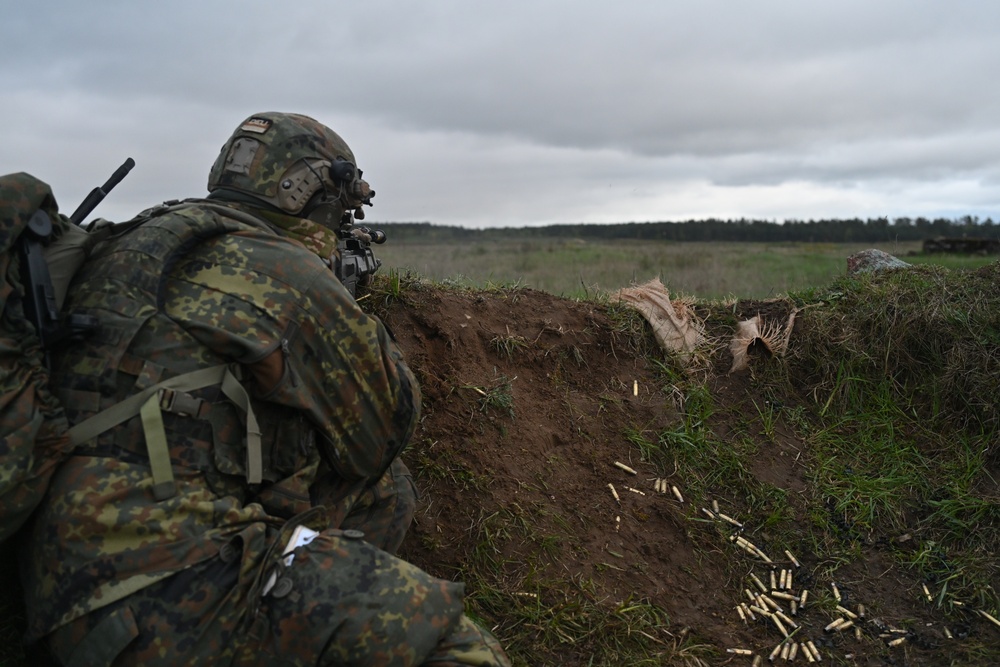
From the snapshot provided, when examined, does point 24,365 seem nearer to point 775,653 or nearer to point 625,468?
point 625,468

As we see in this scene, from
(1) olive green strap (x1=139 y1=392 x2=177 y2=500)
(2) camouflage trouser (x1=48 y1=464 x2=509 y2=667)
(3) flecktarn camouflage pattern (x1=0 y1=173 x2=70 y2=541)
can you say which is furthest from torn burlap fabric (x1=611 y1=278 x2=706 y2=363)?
(3) flecktarn camouflage pattern (x1=0 y1=173 x2=70 y2=541)

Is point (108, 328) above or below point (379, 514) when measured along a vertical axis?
above

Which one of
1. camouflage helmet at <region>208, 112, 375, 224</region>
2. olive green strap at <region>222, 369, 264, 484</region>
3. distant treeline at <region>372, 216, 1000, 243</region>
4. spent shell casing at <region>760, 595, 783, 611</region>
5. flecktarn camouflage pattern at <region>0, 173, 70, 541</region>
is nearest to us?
flecktarn camouflage pattern at <region>0, 173, 70, 541</region>

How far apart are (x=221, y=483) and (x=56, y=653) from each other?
2.55ft

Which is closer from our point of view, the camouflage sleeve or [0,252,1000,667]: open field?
the camouflage sleeve

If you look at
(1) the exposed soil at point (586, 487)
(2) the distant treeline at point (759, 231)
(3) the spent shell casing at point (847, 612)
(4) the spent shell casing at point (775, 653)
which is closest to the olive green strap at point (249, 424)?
(1) the exposed soil at point (586, 487)

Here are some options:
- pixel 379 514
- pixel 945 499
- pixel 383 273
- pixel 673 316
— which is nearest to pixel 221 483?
pixel 379 514

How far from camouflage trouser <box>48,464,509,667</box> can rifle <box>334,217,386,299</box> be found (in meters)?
1.62

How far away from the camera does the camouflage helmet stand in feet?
12.4

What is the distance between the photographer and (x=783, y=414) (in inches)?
240

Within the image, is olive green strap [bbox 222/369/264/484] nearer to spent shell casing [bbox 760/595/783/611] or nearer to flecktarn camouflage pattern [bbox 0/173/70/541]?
flecktarn camouflage pattern [bbox 0/173/70/541]

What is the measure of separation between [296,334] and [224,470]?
22.7 inches

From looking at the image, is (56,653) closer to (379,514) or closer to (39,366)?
(39,366)

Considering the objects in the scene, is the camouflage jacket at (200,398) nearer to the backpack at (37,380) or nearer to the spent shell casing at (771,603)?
the backpack at (37,380)
